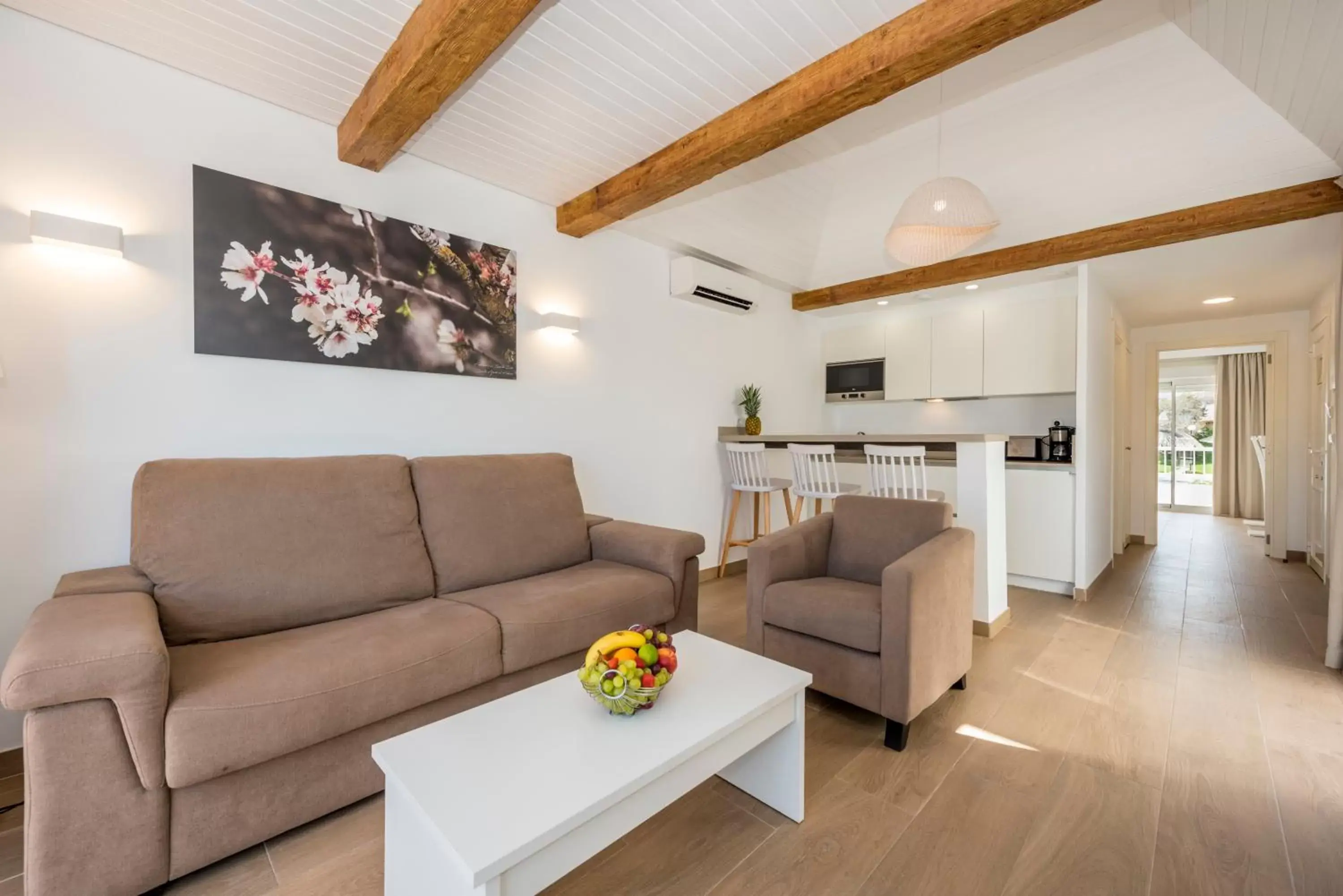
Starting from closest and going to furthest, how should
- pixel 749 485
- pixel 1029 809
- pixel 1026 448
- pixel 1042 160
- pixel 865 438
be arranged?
pixel 1029 809, pixel 1042 160, pixel 865 438, pixel 749 485, pixel 1026 448

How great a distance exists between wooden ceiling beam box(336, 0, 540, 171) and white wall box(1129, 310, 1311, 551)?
6.44 metres

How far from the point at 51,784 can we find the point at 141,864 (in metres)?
0.28

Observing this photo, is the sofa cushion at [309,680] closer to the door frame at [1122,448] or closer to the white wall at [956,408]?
the white wall at [956,408]

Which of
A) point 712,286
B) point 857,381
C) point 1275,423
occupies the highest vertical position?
point 712,286

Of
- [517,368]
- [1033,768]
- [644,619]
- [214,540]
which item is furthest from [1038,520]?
[214,540]

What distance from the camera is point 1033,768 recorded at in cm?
183

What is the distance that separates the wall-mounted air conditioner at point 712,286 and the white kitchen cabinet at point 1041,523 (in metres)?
2.26

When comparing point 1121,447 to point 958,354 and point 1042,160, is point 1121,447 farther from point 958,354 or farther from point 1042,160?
point 1042,160

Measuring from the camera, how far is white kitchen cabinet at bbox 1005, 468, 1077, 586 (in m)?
3.74

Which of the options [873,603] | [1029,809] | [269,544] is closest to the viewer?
[1029,809]

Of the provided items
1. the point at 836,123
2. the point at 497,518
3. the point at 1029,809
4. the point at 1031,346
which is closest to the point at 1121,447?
the point at 1031,346

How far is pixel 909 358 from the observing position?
4.90 m

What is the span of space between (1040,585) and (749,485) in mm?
2180

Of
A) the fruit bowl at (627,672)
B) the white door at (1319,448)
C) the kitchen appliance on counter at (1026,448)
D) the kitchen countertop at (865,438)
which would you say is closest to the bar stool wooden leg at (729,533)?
the kitchen countertop at (865,438)
